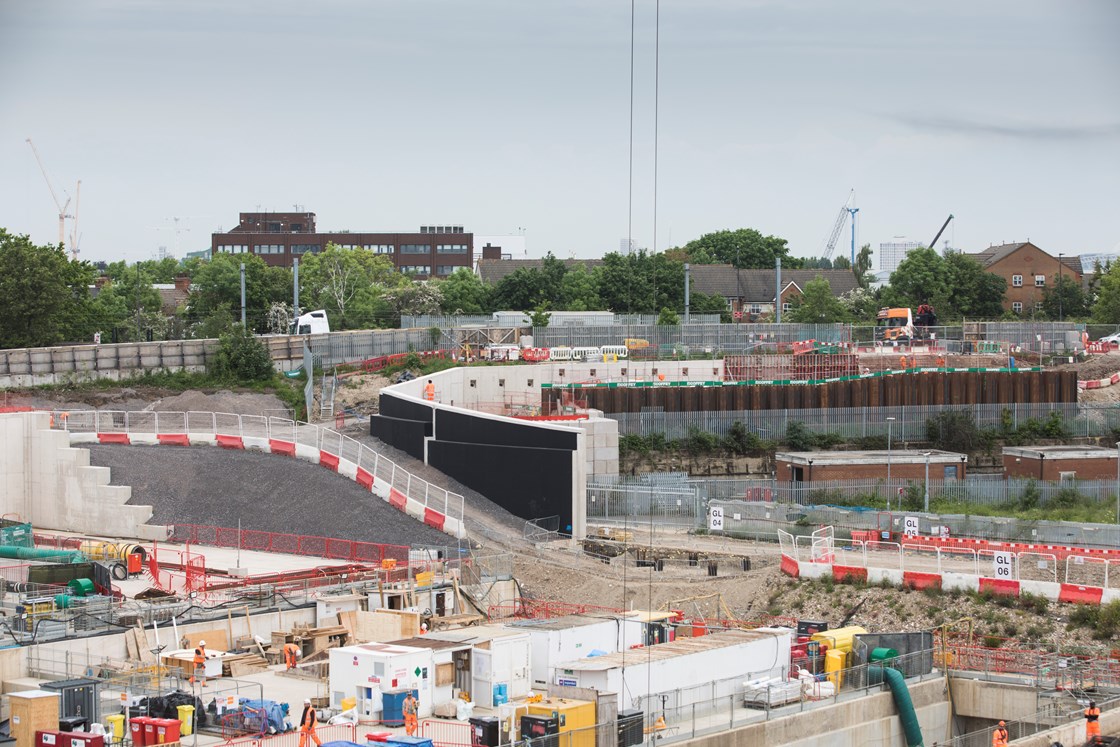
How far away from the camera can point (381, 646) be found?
26.8 meters

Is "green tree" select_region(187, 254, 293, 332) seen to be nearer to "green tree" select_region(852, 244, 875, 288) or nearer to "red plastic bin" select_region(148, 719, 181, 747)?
"green tree" select_region(852, 244, 875, 288)

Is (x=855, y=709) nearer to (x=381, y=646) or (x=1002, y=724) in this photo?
(x=1002, y=724)

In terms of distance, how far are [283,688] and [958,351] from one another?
58198 mm

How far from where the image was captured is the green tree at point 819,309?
10075 centimetres

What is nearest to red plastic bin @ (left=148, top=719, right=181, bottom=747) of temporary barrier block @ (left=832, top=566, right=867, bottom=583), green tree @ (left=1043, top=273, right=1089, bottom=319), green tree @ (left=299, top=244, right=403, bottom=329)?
temporary barrier block @ (left=832, top=566, right=867, bottom=583)

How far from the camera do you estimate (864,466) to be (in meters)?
56.2

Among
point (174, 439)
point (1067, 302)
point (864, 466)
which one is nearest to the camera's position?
point (174, 439)

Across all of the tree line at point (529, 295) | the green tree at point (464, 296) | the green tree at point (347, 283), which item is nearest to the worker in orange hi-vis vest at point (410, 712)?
the tree line at point (529, 295)

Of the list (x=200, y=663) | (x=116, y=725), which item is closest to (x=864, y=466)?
(x=200, y=663)

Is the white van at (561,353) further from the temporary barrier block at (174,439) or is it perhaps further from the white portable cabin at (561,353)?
the temporary barrier block at (174,439)

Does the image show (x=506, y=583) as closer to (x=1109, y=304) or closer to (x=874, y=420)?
(x=874, y=420)

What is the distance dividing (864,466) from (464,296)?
5835 cm

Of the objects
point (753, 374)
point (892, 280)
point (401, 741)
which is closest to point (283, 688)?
point (401, 741)

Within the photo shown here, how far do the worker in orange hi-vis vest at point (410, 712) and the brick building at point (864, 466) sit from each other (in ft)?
106
